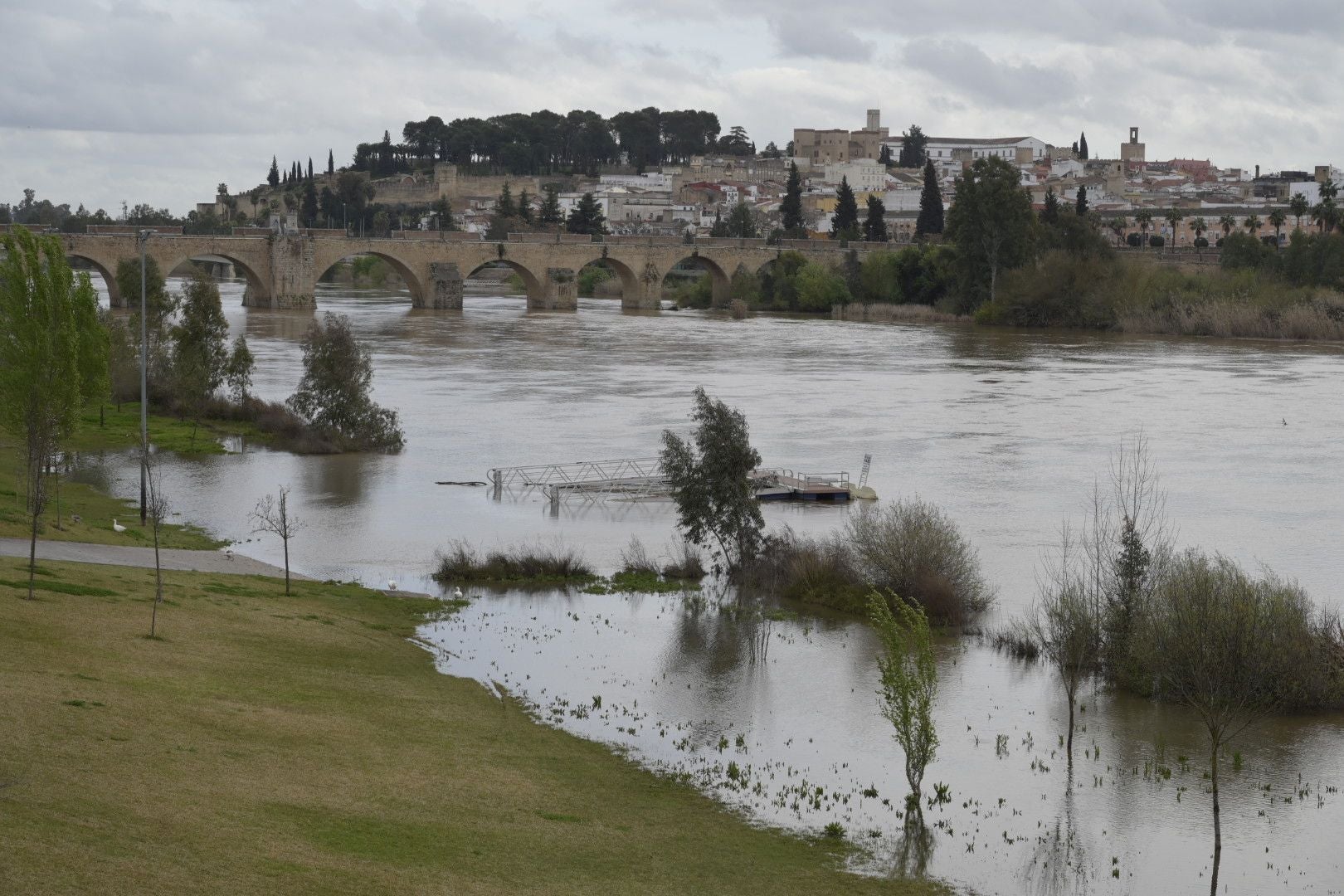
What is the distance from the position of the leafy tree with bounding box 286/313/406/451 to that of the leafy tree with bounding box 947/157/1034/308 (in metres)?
36.2

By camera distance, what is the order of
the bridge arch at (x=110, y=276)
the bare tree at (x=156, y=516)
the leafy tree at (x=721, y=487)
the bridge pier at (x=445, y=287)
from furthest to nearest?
the bridge pier at (x=445, y=287) < the bridge arch at (x=110, y=276) < the leafy tree at (x=721, y=487) < the bare tree at (x=156, y=516)

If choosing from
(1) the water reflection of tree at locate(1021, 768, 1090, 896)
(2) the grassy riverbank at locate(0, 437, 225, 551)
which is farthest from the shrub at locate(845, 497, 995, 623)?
(2) the grassy riverbank at locate(0, 437, 225, 551)

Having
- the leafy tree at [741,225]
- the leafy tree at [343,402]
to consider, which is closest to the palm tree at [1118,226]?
the leafy tree at [741,225]

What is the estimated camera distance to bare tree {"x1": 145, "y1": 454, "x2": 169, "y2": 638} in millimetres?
13570

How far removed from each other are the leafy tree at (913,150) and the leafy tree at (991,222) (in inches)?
3580

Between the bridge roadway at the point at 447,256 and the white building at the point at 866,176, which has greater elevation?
the white building at the point at 866,176

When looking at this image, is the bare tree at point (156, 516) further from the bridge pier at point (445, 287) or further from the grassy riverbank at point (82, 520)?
the bridge pier at point (445, 287)

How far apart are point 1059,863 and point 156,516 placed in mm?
8529

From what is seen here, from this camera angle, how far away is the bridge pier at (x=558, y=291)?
6925 cm

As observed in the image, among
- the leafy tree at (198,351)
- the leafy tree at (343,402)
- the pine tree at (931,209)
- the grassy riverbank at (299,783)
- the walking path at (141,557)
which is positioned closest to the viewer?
the grassy riverbank at (299,783)

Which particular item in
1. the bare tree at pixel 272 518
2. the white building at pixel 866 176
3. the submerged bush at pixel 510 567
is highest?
the white building at pixel 866 176

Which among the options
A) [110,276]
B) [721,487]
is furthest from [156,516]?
[110,276]

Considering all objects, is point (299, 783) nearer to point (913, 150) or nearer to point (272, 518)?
point (272, 518)

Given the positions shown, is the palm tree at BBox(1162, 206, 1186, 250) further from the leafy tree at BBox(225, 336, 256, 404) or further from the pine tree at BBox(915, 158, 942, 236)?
the leafy tree at BBox(225, 336, 256, 404)
